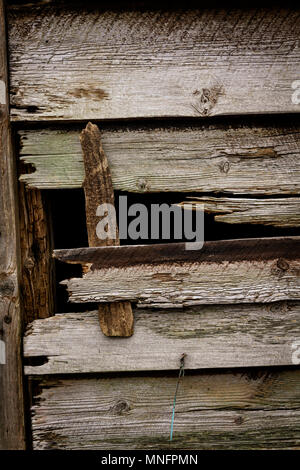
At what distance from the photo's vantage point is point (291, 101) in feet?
3.48

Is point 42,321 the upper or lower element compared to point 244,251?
lower

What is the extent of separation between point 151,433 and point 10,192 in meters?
0.79

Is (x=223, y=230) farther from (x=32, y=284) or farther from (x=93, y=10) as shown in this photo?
(x=93, y=10)

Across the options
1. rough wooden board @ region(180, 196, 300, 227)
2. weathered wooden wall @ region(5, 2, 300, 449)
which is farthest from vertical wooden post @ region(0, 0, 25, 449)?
rough wooden board @ region(180, 196, 300, 227)

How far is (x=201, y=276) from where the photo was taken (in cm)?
109

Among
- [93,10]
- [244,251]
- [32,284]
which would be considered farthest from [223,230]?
[93,10]

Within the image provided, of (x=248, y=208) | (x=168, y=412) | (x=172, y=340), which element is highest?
(x=248, y=208)

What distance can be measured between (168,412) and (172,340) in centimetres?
22

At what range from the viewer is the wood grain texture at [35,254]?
114 cm

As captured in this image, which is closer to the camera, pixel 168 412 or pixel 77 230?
pixel 168 412

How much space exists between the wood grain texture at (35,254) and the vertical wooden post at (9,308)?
0.05m

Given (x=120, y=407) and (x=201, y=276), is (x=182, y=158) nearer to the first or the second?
(x=201, y=276)

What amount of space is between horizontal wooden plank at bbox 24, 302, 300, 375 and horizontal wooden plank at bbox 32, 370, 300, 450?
64 mm

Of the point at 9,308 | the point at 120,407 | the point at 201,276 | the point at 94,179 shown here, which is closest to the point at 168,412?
the point at 120,407
